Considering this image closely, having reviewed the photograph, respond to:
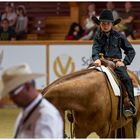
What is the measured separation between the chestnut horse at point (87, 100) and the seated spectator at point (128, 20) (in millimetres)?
7854

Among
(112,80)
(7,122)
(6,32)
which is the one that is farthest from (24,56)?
(112,80)

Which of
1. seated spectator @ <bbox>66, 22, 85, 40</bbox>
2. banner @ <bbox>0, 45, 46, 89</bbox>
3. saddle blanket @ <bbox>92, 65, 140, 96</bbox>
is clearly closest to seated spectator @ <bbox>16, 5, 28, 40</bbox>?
seated spectator @ <bbox>66, 22, 85, 40</bbox>

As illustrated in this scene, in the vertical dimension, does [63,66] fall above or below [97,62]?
below

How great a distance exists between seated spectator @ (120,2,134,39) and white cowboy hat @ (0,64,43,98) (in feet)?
39.9

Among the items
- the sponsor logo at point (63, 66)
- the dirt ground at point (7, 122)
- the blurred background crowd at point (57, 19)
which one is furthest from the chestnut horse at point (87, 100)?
the blurred background crowd at point (57, 19)

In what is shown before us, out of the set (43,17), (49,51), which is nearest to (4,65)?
(49,51)

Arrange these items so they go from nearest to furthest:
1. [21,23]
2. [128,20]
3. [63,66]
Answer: [63,66]
[128,20]
[21,23]

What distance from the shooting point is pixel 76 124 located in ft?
26.6

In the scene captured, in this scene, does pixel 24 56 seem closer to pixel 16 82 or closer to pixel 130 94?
pixel 130 94

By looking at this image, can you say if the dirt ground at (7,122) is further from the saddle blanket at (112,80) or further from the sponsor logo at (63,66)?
the saddle blanket at (112,80)

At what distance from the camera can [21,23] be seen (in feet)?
59.1

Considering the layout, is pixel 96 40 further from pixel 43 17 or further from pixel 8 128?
pixel 43 17

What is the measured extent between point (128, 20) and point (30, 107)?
13109 mm

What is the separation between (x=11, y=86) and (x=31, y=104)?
17 cm
